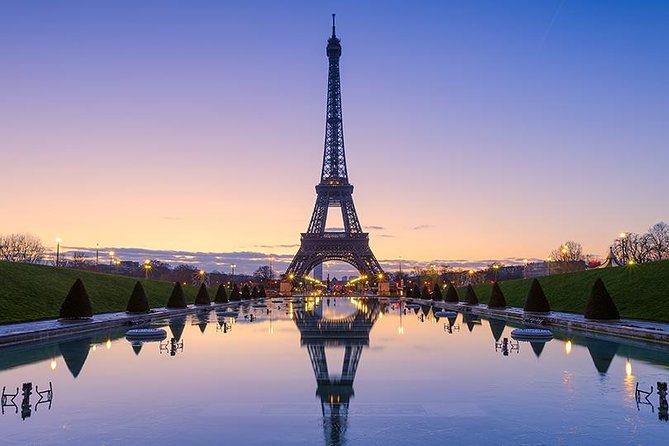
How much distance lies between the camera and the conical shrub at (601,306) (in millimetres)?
27312

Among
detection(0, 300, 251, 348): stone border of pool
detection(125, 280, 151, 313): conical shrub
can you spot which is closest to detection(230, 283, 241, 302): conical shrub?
detection(0, 300, 251, 348): stone border of pool

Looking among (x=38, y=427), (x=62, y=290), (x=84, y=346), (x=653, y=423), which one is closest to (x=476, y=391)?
(x=653, y=423)

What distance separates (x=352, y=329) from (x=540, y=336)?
9.30 meters

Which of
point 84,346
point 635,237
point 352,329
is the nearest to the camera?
point 84,346

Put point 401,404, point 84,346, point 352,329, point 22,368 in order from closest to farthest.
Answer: point 401,404 < point 22,368 < point 84,346 < point 352,329

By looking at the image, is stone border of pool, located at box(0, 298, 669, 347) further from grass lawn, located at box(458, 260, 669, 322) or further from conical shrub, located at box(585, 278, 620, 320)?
grass lawn, located at box(458, 260, 669, 322)

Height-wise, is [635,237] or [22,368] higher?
[635,237]

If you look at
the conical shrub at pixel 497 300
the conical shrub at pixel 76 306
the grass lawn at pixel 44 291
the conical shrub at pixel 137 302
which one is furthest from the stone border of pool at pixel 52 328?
the conical shrub at pixel 497 300

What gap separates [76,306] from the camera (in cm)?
2775

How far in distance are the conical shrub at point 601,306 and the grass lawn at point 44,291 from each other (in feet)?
93.3

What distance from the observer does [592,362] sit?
1691 cm

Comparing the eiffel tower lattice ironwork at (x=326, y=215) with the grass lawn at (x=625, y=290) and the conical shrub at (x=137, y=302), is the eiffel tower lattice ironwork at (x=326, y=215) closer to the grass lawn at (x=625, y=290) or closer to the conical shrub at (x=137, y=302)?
the grass lawn at (x=625, y=290)

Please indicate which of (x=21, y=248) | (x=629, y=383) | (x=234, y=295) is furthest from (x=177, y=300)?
(x=21, y=248)

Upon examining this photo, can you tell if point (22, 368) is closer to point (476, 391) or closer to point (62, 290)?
point (476, 391)
